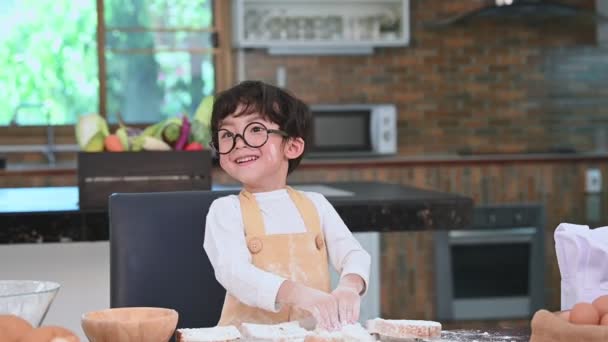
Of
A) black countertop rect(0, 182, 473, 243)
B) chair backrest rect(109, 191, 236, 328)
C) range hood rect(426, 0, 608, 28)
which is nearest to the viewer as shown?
chair backrest rect(109, 191, 236, 328)

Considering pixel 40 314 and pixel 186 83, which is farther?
pixel 186 83

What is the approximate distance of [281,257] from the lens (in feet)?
5.28

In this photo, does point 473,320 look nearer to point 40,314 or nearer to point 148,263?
point 148,263

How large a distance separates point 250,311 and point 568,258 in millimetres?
529

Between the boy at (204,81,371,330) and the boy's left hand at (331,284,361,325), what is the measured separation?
0.31ft

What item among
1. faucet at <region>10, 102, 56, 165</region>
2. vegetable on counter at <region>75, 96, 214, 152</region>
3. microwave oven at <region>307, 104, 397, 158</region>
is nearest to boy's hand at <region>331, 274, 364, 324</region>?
vegetable on counter at <region>75, 96, 214, 152</region>

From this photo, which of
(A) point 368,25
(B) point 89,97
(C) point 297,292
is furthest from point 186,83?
(C) point 297,292

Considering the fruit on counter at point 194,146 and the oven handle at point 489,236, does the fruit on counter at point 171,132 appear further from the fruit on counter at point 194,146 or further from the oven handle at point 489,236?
the oven handle at point 489,236

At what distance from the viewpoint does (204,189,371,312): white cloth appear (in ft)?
4.95

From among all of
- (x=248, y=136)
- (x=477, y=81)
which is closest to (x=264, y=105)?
(x=248, y=136)

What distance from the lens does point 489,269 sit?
546cm

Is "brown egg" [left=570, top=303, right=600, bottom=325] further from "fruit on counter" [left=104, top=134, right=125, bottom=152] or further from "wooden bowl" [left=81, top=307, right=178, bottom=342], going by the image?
"fruit on counter" [left=104, top=134, right=125, bottom=152]

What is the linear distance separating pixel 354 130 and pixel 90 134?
3073 millimetres

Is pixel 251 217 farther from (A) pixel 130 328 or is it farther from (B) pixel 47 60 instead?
(B) pixel 47 60
